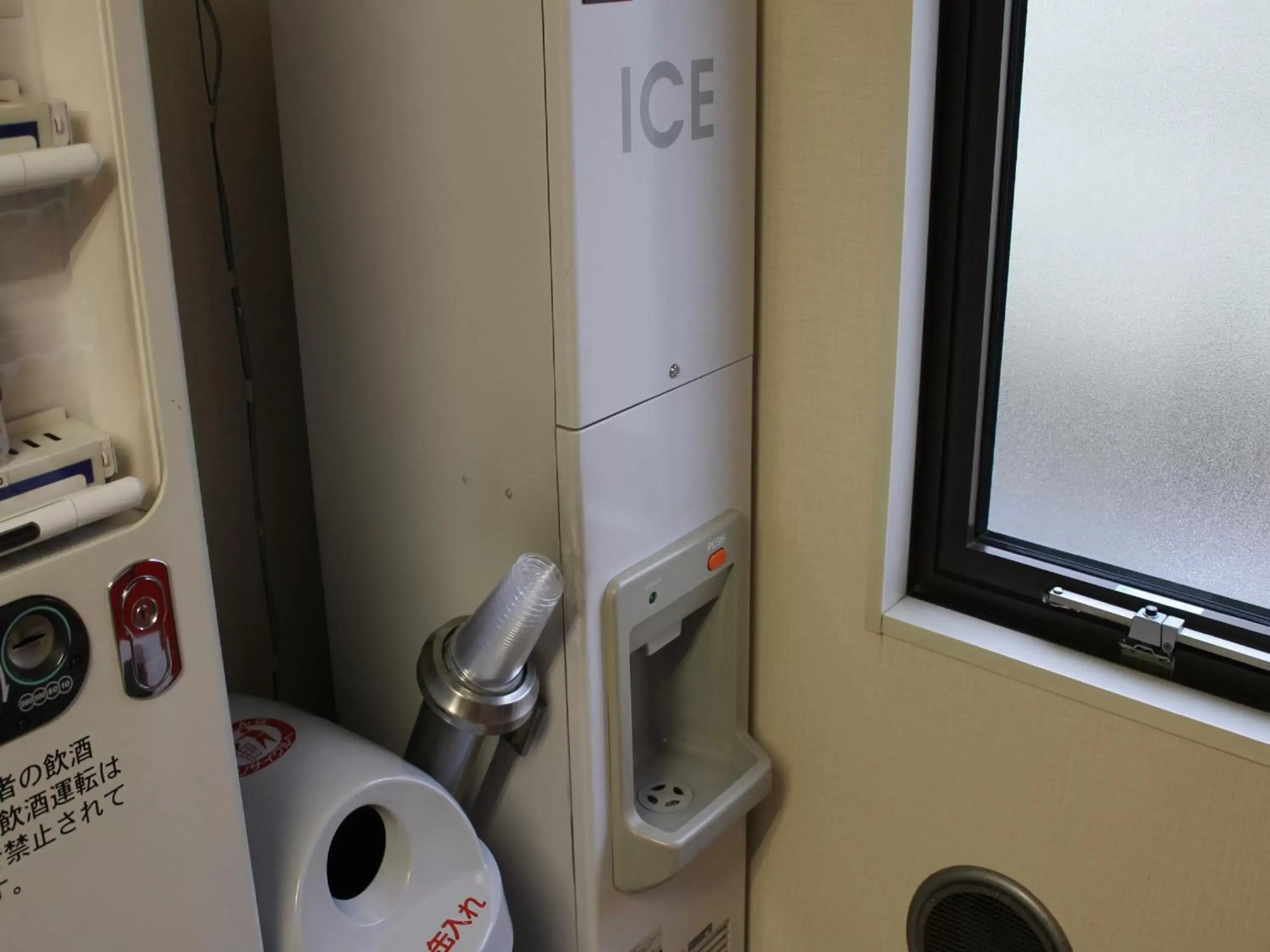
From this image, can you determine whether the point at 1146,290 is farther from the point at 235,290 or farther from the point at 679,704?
the point at 235,290

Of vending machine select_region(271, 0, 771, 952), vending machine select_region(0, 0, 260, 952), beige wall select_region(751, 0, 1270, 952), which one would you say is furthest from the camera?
beige wall select_region(751, 0, 1270, 952)

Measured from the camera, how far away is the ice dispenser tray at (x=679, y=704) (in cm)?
140

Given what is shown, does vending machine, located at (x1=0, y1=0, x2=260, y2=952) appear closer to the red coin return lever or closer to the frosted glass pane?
the red coin return lever

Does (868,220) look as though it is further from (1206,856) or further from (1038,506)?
(1206,856)

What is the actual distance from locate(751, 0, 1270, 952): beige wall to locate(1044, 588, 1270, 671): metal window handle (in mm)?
82

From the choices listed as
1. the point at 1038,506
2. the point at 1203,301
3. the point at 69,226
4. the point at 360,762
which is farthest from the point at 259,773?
the point at 1203,301

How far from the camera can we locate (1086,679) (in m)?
1.36

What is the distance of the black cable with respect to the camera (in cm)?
145

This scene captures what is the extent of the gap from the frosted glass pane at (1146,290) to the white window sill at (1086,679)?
127mm

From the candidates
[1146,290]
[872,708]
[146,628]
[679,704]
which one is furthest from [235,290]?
[1146,290]

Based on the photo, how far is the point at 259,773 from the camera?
129cm

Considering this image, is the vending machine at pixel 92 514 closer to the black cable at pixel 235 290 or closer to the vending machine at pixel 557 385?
the vending machine at pixel 557 385

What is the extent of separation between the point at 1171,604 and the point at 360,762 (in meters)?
0.91

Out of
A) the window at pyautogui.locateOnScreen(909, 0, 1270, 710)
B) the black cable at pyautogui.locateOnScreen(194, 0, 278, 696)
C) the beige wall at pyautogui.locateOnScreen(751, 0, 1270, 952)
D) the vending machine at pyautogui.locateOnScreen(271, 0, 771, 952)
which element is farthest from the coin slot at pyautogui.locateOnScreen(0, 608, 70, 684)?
the window at pyautogui.locateOnScreen(909, 0, 1270, 710)
